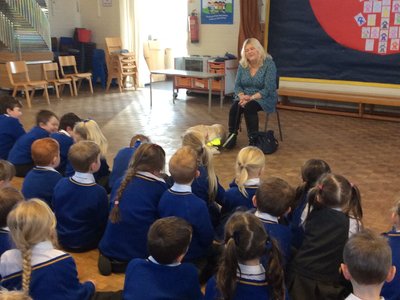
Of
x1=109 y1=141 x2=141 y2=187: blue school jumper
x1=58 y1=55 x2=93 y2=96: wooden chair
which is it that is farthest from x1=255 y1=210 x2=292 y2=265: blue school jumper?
x1=58 y1=55 x2=93 y2=96: wooden chair

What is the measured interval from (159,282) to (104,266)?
2.93 ft

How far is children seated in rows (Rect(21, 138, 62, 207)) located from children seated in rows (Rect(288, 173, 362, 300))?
1.66m

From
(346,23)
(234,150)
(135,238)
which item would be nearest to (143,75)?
(346,23)

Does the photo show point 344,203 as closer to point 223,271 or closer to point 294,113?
point 223,271

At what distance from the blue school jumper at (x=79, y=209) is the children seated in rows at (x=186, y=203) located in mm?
513

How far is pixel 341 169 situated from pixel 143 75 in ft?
22.3

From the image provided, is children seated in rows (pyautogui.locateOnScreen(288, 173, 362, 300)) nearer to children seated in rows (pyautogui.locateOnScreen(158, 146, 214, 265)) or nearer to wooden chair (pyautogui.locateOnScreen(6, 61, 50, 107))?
children seated in rows (pyautogui.locateOnScreen(158, 146, 214, 265))

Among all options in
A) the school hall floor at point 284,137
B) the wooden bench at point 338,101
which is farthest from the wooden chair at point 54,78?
the wooden bench at point 338,101

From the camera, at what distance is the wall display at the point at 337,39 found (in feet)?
22.6

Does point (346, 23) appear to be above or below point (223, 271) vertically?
above

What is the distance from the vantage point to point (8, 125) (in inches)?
163

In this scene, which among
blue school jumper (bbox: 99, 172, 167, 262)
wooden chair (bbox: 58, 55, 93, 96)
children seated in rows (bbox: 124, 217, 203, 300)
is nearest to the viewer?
children seated in rows (bbox: 124, 217, 203, 300)

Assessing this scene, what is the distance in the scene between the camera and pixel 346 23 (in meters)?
7.19

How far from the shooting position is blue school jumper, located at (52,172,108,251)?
2.63 metres
